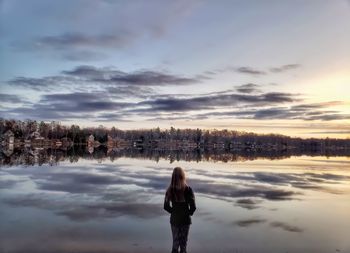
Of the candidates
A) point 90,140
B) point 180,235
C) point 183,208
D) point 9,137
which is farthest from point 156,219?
point 90,140

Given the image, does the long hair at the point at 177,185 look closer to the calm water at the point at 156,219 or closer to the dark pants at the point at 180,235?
the dark pants at the point at 180,235

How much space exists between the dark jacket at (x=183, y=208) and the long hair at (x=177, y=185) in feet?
0.37

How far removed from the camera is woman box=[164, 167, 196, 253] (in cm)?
956

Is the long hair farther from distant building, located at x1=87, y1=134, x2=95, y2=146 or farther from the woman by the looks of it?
distant building, located at x1=87, y1=134, x2=95, y2=146

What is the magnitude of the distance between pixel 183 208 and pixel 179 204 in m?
0.13

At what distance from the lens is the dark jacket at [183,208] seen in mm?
9727

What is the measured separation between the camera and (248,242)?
13.4m

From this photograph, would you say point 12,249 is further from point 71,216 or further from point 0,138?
point 0,138

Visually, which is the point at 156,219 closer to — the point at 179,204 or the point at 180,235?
the point at 180,235

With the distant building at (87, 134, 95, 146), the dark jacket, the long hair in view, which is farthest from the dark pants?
the distant building at (87, 134, 95, 146)

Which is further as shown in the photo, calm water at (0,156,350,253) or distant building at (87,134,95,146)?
distant building at (87,134,95,146)

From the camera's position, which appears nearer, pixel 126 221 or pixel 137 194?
pixel 126 221

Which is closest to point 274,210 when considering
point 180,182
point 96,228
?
point 96,228

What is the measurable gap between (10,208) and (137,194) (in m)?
7.46
